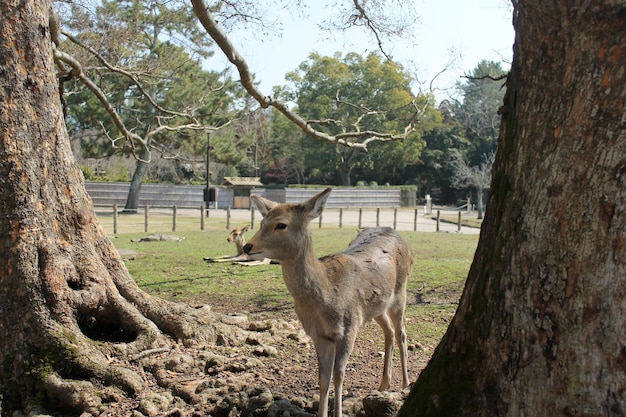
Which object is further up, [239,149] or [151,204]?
[239,149]

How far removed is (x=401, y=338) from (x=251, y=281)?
19.2ft

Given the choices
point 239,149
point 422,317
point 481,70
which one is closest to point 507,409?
point 422,317

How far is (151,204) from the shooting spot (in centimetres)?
4728

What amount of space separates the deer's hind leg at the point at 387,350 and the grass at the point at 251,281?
133cm

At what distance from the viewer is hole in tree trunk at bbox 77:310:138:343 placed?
5.30 meters

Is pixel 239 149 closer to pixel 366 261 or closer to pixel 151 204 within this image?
pixel 151 204

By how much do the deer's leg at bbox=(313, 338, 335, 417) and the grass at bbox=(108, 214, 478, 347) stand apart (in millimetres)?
2524

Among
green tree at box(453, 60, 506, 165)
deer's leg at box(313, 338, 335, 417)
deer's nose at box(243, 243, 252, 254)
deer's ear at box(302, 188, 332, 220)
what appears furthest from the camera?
green tree at box(453, 60, 506, 165)

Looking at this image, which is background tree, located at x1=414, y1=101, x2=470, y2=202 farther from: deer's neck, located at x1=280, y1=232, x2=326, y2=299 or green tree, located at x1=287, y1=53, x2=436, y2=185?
deer's neck, located at x1=280, y1=232, x2=326, y2=299

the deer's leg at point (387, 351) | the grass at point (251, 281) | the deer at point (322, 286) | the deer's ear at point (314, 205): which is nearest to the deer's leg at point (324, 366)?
the deer at point (322, 286)

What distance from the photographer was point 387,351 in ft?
18.6

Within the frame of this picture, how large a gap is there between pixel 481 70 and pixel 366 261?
7898 cm

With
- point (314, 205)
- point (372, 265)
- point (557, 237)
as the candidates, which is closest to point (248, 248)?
point (314, 205)

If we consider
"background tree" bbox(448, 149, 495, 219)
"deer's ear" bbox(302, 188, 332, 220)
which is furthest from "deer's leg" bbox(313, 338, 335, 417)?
"background tree" bbox(448, 149, 495, 219)
